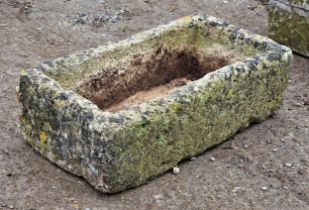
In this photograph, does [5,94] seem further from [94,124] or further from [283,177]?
[283,177]

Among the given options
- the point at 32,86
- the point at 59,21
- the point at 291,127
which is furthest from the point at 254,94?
the point at 59,21

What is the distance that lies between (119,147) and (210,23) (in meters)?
1.59

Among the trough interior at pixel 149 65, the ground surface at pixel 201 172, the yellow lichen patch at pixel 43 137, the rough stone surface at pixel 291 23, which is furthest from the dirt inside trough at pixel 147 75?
the rough stone surface at pixel 291 23

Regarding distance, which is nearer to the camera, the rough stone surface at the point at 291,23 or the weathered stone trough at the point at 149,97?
the weathered stone trough at the point at 149,97

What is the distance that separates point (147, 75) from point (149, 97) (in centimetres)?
19

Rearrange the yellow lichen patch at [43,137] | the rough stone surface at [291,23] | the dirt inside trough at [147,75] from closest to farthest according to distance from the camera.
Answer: the yellow lichen patch at [43,137] → the dirt inside trough at [147,75] → the rough stone surface at [291,23]

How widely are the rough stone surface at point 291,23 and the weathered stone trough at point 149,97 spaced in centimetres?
129

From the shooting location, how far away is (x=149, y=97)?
16.4 feet

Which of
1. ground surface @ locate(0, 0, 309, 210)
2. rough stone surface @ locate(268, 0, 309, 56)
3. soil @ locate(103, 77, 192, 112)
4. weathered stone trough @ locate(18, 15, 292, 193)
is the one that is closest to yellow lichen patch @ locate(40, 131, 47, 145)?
weathered stone trough @ locate(18, 15, 292, 193)

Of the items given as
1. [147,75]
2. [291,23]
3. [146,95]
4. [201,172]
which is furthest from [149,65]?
[291,23]

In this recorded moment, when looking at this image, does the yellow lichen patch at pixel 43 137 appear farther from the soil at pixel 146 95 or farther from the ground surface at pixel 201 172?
the soil at pixel 146 95

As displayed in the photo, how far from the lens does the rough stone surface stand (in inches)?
235

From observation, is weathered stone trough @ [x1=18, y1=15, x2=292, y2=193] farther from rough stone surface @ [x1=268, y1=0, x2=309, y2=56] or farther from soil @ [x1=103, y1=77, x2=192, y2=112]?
rough stone surface @ [x1=268, y1=0, x2=309, y2=56]

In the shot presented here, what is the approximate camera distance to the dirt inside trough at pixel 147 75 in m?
4.76
